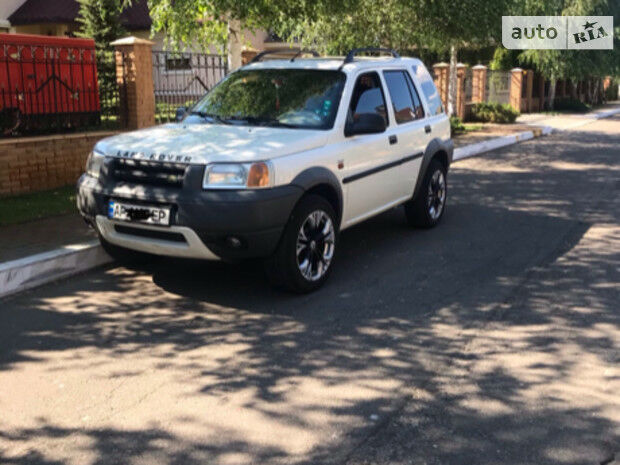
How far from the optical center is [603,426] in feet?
12.5

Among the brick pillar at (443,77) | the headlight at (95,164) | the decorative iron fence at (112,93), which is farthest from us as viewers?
the brick pillar at (443,77)

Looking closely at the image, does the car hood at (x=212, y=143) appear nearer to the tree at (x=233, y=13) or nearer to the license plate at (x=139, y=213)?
the license plate at (x=139, y=213)

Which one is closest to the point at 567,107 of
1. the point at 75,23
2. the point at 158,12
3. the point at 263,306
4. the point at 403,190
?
the point at 75,23

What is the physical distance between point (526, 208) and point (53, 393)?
290 inches

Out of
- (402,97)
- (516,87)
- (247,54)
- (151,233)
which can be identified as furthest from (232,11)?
(516,87)

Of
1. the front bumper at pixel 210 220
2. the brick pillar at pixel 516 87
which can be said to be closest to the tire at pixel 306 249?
the front bumper at pixel 210 220

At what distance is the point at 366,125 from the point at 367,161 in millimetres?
475

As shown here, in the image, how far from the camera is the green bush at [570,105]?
37812 millimetres

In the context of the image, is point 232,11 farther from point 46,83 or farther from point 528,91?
point 528,91

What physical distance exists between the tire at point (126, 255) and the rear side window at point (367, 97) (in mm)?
2376

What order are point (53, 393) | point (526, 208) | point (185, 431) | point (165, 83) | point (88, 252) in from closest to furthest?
point (185, 431)
point (53, 393)
point (88, 252)
point (526, 208)
point (165, 83)

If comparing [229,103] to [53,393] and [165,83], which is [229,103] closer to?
[53,393]

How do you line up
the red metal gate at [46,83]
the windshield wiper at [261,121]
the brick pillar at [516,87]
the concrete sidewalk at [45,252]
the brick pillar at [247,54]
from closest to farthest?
the concrete sidewalk at [45,252], the windshield wiper at [261,121], the red metal gate at [46,83], the brick pillar at [247,54], the brick pillar at [516,87]

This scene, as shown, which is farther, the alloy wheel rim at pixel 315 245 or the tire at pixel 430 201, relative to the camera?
the tire at pixel 430 201
